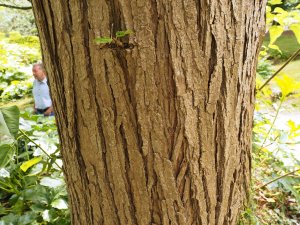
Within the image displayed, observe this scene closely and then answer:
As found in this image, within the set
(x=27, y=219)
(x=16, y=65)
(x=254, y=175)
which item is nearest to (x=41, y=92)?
(x=27, y=219)

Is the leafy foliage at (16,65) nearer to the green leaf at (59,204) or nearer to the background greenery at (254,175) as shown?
the background greenery at (254,175)

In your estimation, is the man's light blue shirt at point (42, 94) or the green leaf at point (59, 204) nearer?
the green leaf at point (59, 204)

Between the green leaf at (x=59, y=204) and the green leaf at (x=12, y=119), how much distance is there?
0.69 metres

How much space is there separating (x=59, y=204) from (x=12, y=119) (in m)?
0.73

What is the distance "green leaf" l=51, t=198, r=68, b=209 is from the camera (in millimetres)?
1515

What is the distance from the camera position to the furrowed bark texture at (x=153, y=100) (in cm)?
66

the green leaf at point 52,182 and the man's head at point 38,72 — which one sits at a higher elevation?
the man's head at point 38,72

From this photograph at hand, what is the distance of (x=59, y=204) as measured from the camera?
1530 millimetres

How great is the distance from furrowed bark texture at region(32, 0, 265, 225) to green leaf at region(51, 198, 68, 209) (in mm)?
665

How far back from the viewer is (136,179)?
0.80 metres

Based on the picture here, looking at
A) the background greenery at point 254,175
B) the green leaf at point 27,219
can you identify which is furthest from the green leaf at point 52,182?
the green leaf at point 27,219

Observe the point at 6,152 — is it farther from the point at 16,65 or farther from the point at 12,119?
the point at 16,65

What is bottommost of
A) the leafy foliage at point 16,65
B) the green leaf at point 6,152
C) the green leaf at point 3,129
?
the leafy foliage at point 16,65

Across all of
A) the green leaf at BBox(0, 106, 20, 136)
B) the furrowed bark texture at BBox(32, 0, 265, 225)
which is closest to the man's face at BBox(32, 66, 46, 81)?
the green leaf at BBox(0, 106, 20, 136)
